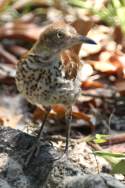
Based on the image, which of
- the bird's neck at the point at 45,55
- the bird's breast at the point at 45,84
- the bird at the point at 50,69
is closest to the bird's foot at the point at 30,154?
the bird at the point at 50,69

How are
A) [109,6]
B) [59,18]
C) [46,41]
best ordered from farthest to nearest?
1. [59,18]
2. [109,6]
3. [46,41]

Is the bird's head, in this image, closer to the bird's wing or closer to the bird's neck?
the bird's neck

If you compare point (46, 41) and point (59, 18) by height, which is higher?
point (59, 18)

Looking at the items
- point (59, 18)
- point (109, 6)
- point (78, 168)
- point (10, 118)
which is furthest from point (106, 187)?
point (59, 18)

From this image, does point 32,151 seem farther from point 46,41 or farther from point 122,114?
point 122,114

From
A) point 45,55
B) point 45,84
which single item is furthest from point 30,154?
point 45,55

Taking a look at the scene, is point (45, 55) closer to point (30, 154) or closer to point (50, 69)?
point (50, 69)

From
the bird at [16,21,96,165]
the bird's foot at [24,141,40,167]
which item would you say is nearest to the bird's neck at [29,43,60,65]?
the bird at [16,21,96,165]

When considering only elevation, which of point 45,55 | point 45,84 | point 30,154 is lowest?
point 30,154
